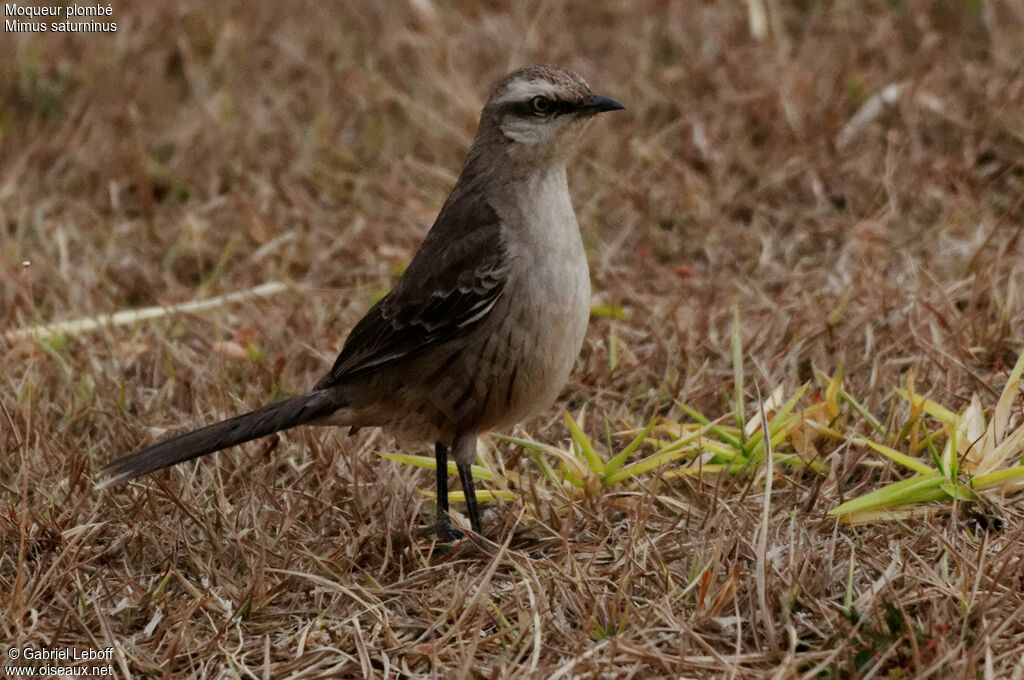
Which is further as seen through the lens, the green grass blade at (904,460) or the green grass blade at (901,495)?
the green grass blade at (904,460)

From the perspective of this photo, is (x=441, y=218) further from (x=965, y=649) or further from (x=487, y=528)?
(x=965, y=649)

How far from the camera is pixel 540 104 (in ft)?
15.2

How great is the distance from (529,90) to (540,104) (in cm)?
6

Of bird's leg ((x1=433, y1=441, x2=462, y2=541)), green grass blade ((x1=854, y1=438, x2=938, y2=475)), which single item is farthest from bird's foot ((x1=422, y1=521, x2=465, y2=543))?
green grass blade ((x1=854, y1=438, x2=938, y2=475))

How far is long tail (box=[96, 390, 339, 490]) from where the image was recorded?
4309 millimetres

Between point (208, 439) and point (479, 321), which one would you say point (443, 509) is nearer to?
point (479, 321)

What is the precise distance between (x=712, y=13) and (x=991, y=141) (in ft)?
6.94

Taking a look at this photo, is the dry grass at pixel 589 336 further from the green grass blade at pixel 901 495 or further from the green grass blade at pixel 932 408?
the green grass blade at pixel 932 408

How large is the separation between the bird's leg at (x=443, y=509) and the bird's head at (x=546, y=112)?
108 cm

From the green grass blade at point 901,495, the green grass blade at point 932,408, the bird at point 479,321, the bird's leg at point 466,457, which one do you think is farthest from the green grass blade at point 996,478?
the bird's leg at point 466,457

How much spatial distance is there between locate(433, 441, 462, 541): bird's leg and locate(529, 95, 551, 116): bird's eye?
1.20m

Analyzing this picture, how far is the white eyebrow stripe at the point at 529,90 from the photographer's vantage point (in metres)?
4.63

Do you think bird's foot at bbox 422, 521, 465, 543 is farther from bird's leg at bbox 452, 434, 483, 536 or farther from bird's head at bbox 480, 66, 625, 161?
bird's head at bbox 480, 66, 625, 161

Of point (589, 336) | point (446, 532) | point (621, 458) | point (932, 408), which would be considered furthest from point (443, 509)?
point (932, 408)
